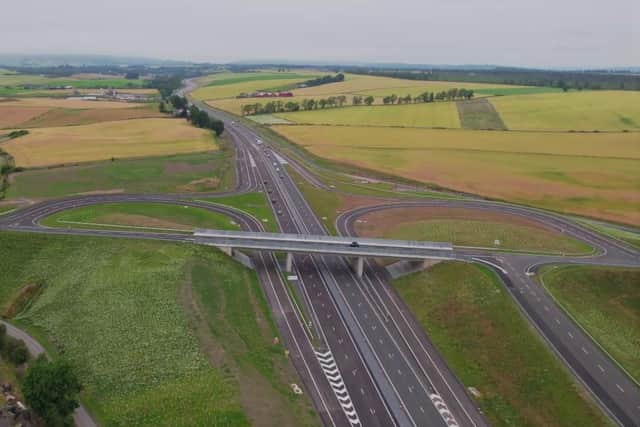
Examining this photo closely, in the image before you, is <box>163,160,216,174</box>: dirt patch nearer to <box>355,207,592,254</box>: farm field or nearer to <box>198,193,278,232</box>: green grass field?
<box>198,193,278,232</box>: green grass field

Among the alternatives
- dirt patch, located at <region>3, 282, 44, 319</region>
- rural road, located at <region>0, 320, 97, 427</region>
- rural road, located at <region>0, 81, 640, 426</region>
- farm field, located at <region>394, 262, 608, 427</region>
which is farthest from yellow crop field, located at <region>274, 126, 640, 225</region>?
rural road, located at <region>0, 320, 97, 427</region>

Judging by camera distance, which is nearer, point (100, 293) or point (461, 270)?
point (100, 293)

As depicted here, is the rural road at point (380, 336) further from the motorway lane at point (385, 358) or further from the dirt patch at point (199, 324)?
the dirt patch at point (199, 324)

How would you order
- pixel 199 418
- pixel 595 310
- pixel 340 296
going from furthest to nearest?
1. pixel 340 296
2. pixel 595 310
3. pixel 199 418

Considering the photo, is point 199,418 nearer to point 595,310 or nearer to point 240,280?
point 240,280

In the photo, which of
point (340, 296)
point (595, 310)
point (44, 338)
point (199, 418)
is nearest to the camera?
point (199, 418)

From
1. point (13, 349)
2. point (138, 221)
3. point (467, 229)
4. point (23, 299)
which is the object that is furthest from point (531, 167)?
point (13, 349)

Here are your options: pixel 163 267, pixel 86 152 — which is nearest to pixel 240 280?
pixel 163 267
